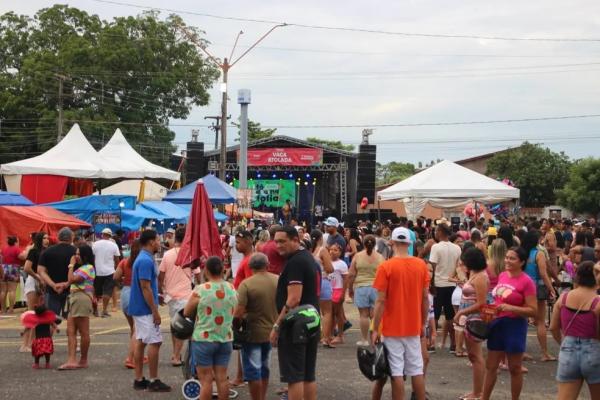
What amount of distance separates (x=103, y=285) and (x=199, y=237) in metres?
6.71

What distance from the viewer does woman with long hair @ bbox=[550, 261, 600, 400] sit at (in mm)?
6457

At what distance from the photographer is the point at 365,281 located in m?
11.4

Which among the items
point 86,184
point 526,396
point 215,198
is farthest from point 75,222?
point 526,396

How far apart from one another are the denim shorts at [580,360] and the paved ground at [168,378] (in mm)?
2275

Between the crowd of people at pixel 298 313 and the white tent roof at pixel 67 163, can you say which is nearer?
the crowd of people at pixel 298 313

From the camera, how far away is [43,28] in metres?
51.5

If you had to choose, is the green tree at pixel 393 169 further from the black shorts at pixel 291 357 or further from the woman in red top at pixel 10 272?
the black shorts at pixel 291 357

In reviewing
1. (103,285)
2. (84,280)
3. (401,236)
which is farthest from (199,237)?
(103,285)

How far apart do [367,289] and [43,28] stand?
1777 inches

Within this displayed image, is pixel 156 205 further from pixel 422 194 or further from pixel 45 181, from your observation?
pixel 422 194

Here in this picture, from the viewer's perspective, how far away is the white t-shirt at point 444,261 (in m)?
11.5

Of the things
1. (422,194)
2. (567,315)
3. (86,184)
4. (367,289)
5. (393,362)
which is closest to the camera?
(567,315)

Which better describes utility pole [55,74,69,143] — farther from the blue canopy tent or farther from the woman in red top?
the woman in red top

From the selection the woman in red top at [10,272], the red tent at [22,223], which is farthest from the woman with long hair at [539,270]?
the red tent at [22,223]
